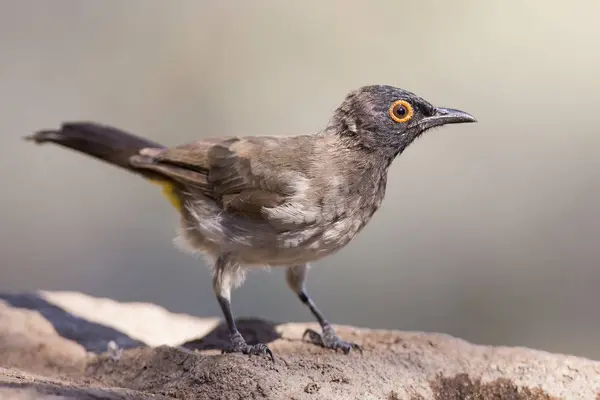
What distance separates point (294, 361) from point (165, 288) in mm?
4474

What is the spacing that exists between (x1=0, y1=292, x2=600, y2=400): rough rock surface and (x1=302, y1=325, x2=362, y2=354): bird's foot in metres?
0.08

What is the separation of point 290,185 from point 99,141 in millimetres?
1670

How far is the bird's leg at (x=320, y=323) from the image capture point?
5.10m

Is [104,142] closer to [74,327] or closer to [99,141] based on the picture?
[99,141]

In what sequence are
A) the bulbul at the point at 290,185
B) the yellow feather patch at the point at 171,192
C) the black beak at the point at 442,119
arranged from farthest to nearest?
→ the yellow feather patch at the point at 171,192
the black beak at the point at 442,119
the bulbul at the point at 290,185

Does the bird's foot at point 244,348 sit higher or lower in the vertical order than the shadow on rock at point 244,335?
higher

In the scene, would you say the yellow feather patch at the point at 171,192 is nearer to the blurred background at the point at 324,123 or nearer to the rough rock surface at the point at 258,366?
the rough rock surface at the point at 258,366

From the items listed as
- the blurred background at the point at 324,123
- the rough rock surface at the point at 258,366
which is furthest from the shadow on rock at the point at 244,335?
the blurred background at the point at 324,123

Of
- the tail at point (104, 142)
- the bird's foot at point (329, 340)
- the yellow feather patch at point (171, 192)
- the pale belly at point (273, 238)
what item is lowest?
the bird's foot at point (329, 340)

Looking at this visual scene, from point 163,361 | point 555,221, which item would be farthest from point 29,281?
point 555,221

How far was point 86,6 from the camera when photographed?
11.7 meters

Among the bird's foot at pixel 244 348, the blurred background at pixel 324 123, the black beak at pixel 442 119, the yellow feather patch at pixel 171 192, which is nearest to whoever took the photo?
the bird's foot at pixel 244 348

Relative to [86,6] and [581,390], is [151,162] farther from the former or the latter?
[86,6]

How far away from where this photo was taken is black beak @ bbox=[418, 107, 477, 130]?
16.4 feet
